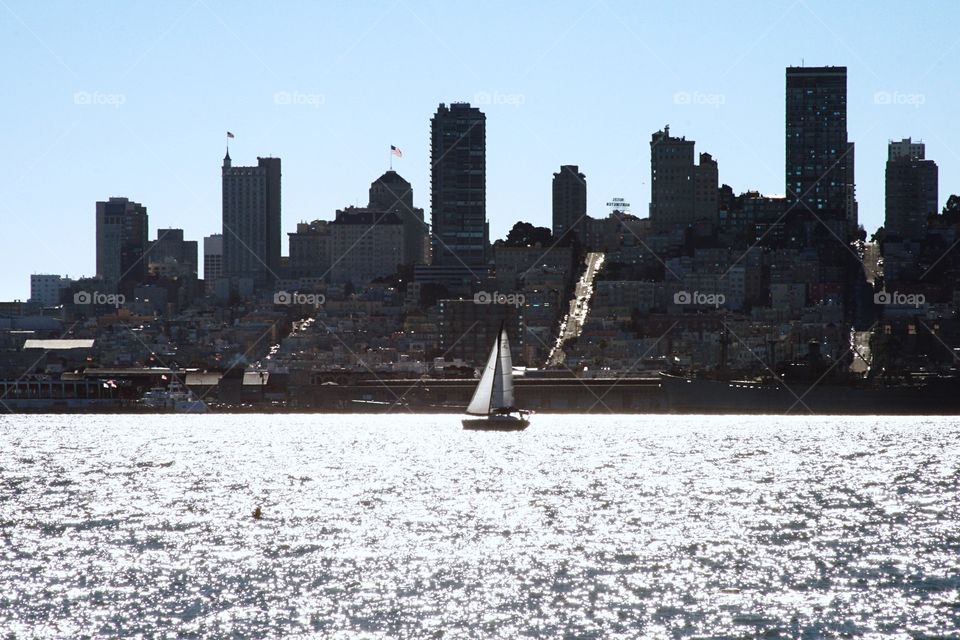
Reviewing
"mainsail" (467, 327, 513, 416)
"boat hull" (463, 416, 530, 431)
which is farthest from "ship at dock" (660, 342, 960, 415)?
"boat hull" (463, 416, 530, 431)

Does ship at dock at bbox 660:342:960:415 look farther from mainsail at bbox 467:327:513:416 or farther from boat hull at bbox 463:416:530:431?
boat hull at bbox 463:416:530:431

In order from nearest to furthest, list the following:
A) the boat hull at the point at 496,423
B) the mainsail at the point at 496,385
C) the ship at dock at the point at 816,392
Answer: the mainsail at the point at 496,385, the boat hull at the point at 496,423, the ship at dock at the point at 816,392

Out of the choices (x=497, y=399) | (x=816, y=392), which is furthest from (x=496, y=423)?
(x=816, y=392)

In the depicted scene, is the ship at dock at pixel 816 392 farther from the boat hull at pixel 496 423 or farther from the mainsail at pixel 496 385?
the boat hull at pixel 496 423

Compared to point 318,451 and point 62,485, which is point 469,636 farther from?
point 318,451

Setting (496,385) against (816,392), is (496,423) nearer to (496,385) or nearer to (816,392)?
(496,385)

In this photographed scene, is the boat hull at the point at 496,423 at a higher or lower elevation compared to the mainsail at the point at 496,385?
lower

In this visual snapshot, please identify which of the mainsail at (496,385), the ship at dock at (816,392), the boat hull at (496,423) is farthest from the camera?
the ship at dock at (816,392)

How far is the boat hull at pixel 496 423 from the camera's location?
12975 centimetres

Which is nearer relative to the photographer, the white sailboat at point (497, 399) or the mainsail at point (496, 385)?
the mainsail at point (496, 385)

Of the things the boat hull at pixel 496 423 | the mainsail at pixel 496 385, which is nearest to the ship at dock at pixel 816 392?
the mainsail at pixel 496 385

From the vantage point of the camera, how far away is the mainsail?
129625 mm

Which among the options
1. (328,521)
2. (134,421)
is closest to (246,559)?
(328,521)

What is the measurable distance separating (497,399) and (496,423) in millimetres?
1970
